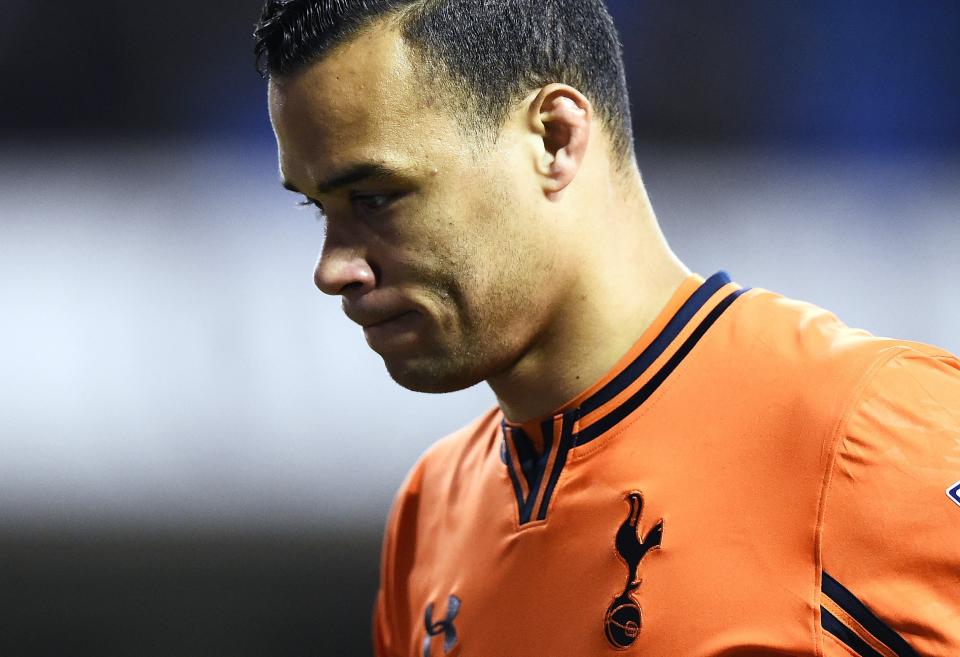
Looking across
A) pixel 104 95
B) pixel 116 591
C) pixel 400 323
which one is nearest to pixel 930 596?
pixel 400 323

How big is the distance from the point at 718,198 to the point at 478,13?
223 centimetres

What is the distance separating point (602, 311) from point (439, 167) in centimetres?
23

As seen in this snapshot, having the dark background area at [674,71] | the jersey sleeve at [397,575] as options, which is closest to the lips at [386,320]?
the jersey sleeve at [397,575]

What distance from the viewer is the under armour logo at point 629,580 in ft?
3.18

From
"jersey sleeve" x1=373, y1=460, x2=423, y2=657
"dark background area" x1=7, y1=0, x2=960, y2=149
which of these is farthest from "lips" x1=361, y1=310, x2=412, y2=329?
"dark background area" x1=7, y1=0, x2=960, y2=149

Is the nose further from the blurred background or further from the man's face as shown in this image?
the blurred background

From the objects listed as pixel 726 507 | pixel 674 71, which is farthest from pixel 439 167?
pixel 674 71

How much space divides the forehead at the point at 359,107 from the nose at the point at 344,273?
87 millimetres

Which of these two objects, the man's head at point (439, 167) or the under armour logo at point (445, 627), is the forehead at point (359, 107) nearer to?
the man's head at point (439, 167)

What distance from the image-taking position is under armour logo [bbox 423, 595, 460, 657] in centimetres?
118

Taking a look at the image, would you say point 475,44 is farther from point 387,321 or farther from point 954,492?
point 954,492

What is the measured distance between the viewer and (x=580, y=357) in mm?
1137

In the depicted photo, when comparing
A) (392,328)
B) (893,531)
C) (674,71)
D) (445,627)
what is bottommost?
(445,627)

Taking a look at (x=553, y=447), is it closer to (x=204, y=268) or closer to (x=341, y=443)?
(x=341, y=443)
